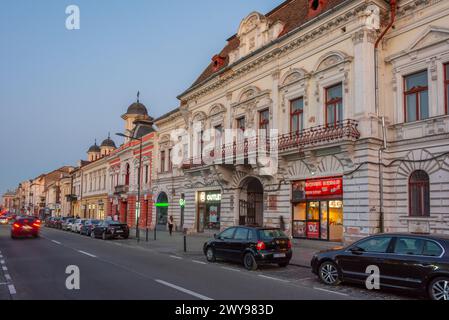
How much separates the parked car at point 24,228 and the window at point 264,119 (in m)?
16.8

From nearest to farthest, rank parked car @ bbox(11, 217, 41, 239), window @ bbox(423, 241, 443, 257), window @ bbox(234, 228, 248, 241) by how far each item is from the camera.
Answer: window @ bbox(423, 241, 443, 257), window @ bbox(234, 228, 248, 241), parked car @ bbox(11, 217, 41, 239)

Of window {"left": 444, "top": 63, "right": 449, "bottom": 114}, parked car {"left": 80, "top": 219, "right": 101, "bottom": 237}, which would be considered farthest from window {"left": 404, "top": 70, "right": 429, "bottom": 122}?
parked car {"left": 80, "top": 219, "right": 101, "bottom": 237}

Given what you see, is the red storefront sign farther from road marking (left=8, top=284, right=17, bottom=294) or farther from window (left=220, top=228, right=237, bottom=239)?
road marking (left=8, top=284, right=17, bottom=294)

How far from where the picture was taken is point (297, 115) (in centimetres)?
2262

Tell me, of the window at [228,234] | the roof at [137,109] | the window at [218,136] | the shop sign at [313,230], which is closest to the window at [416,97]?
the shop sign at [313,230]

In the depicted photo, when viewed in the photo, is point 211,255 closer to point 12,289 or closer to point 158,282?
point 158,282

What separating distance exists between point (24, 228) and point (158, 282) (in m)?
20.6

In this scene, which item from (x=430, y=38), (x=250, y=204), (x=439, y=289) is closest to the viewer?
(x=439, y=289)

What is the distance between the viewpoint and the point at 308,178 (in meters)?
21.0

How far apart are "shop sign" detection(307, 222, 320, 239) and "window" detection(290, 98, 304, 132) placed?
5088 millimetres

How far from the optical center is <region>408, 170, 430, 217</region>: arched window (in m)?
16.7

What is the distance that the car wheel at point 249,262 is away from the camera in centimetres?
1356

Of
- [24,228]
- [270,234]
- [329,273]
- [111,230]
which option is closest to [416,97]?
[270,234]
